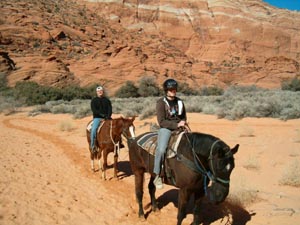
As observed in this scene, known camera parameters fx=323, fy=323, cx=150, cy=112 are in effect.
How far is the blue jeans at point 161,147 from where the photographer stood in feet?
19.1

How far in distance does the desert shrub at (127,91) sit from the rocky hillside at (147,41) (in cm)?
A: 313

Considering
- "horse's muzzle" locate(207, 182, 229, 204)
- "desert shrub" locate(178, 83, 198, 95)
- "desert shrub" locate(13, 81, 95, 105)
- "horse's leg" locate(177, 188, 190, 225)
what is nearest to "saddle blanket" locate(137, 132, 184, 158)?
"horse's leg" locate(177, 188, 190, 225)

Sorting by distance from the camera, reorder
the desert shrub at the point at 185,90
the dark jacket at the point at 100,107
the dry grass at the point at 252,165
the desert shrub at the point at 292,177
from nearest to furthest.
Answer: the desert shrub at the point at 292,177
the dry grass at the point at 252,165
the dark jacket at the point at 100,107
the desert shrub at the point at 185,90

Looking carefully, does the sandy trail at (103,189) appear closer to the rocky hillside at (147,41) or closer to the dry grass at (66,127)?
the dry grass at (66,127)

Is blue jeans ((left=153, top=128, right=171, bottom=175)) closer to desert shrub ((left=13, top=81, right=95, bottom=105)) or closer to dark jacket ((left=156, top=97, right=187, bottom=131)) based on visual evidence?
dark jacket ((left=156, top=97, right=187, bottom=131))

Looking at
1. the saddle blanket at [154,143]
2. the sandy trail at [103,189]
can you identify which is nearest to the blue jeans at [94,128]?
the sandy trail at [103,189]

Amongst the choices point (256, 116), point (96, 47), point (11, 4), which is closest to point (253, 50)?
point (96, 47)

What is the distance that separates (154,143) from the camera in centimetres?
624

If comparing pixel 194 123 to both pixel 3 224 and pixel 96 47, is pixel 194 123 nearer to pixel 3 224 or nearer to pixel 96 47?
pixel 3 224

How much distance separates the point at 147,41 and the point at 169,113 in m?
73.7

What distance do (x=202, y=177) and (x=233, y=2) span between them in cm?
11774

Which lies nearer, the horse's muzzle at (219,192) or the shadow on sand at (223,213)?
the horse's muzzle at (219,192)

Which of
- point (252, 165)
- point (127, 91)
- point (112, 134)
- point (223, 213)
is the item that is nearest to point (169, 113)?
point (223, 213)

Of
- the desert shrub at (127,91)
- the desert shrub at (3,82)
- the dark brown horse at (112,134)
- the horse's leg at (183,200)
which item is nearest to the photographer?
the horse's leg at (183,200)
